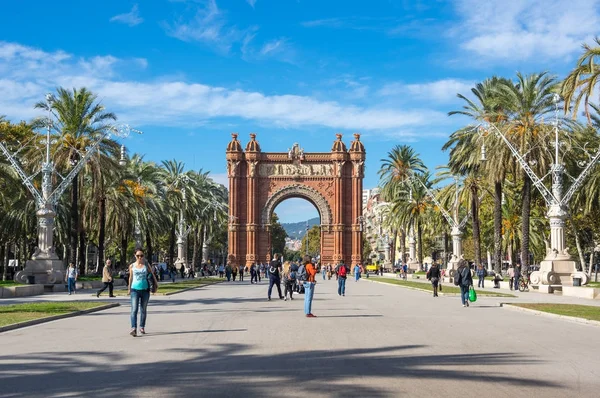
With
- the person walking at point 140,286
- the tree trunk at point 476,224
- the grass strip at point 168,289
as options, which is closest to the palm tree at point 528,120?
the tree trunk at point 476,224

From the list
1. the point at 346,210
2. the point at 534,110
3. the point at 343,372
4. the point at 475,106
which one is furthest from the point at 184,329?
the point at 346,210

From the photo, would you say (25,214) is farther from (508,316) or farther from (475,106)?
(508,316)

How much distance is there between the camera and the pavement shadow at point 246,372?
26.2ft

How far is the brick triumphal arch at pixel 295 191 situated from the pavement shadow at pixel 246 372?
2911 inches

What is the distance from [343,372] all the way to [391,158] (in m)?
64.9

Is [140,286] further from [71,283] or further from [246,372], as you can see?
[71,283]

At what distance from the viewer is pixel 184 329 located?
1496 cm

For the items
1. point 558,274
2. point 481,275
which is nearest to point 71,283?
point 558,274

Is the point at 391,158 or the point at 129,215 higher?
the point at 391,158

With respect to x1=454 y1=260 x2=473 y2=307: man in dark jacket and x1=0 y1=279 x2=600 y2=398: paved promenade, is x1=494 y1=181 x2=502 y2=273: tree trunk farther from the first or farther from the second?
x1=0 y1=279 x2=600 y2=398: paved promenade

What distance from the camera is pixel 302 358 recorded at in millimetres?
10438

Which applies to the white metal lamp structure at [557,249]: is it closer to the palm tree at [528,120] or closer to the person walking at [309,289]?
the palm tree at [528,120]

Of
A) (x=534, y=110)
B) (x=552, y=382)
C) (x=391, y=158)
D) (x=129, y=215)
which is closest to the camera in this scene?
(x=552, y=382)

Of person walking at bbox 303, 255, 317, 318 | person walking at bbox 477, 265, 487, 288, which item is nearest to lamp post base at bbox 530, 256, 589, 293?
person walking at bbox 477, 265, 487, 288
